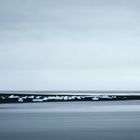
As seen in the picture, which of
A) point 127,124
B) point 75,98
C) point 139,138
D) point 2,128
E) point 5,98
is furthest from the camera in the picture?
point 75,98

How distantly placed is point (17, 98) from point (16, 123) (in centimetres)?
4547

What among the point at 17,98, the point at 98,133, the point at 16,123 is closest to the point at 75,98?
the point at 17,98

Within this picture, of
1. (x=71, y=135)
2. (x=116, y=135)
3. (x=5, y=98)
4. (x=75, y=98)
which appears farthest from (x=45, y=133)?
(x=75, y=98)

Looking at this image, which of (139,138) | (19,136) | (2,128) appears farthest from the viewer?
(2,128)

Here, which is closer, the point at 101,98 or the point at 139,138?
the point at 139,138

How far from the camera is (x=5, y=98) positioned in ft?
252

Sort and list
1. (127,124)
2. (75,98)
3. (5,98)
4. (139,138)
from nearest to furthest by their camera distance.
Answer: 1. (139,138)
2. (127,124)
3. (5,98)
4. (75,98)

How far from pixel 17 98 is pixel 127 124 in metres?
47.5

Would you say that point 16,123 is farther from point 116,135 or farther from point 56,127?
point 116,135

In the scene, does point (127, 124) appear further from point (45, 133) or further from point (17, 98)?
point (17, 98)

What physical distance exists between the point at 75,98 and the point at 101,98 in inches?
183

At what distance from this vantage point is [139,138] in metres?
25.5

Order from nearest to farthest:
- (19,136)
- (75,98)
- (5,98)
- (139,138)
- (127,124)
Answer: (139,138)
(19,136)
(127,124)
(5,98)
(75,98)

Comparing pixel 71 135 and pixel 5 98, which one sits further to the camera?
pixel 5 98
